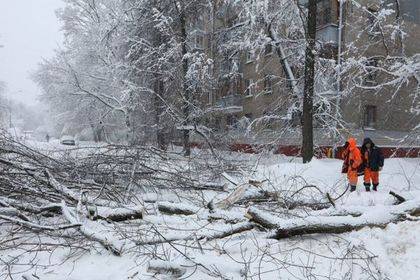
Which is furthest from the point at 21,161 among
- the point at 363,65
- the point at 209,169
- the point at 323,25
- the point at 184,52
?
the point at 323,25

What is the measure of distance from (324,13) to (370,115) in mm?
6369

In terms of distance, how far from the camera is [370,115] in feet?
71.7

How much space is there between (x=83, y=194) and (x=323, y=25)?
15949 millimetres

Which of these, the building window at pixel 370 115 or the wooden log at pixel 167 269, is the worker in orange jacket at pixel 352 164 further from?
the building window at pixel 370 115

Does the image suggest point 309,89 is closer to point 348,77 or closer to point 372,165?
point 348,77

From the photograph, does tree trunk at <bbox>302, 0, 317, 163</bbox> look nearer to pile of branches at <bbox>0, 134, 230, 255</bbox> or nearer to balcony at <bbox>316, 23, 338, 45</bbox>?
balcony at <bbox>316, 23, 338, 45</bbox>

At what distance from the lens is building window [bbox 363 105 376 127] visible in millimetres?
21473

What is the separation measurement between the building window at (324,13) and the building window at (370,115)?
212 inches

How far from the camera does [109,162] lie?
282 inches

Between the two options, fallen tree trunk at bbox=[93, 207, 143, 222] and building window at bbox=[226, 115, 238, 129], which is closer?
fallen tree trunk at bbox=[93, 207, 143, 222]

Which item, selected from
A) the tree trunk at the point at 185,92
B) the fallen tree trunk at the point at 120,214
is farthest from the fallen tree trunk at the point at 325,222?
the tree trunk at the point at 185,92

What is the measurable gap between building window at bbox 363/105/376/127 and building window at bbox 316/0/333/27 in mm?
5374

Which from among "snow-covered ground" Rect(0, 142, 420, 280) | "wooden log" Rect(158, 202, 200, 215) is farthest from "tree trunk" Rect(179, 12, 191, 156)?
"snow-covered ground" Rect(0, 142, 420, 280)

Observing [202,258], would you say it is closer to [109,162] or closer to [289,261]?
[289,261]
